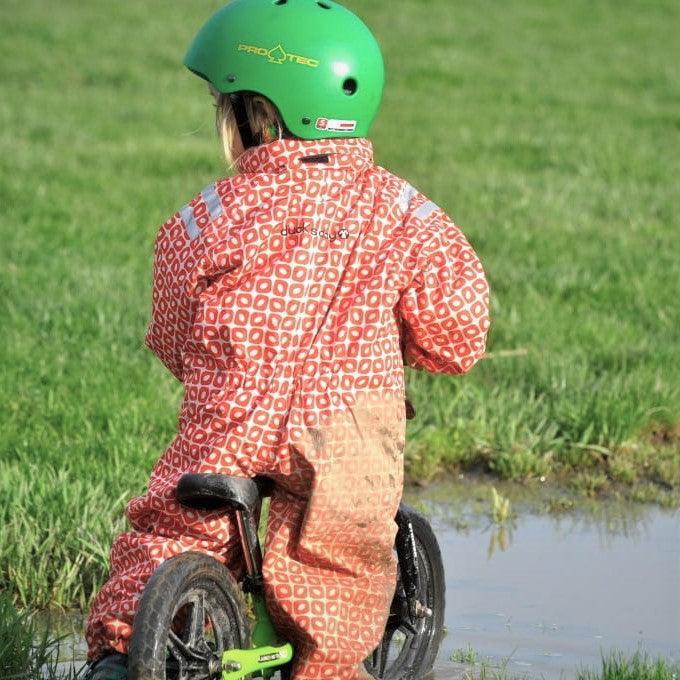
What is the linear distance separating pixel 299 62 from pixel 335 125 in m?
0.17

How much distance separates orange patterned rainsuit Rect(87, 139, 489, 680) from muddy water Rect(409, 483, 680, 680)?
0.89 m

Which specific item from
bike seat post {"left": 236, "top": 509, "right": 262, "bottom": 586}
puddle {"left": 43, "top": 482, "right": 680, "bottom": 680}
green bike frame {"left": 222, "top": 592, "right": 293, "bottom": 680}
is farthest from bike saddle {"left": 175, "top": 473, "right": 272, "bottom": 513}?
puddle {"left": 43, "top": 482, "right": 680, "bottom": 680}

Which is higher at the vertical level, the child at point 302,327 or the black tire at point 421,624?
the child at point 302,327

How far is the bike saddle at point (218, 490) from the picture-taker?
3287 mm

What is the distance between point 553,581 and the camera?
4.96 metres

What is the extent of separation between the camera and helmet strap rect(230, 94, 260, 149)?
3643 millimetres

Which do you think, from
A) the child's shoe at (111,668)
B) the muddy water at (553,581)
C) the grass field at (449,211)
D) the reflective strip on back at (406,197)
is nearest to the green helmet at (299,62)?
the reflective strip on back at (406,197)

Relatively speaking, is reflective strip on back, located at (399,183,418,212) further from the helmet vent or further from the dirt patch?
the dirt patch

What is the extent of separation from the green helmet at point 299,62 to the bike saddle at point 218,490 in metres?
0.83

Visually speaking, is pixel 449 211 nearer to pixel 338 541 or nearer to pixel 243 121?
pixel 243 121

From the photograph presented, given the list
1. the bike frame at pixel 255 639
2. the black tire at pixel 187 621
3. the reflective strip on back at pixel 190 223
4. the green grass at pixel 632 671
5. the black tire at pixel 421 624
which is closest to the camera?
Result: the black tire at pixel 187 621

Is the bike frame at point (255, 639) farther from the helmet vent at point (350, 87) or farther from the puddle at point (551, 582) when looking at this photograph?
the helmet vent at point (350, 87)

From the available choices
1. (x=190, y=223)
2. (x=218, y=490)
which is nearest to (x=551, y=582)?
(x=218, y=490)

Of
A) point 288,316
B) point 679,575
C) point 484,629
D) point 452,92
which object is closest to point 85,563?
point 484,629
